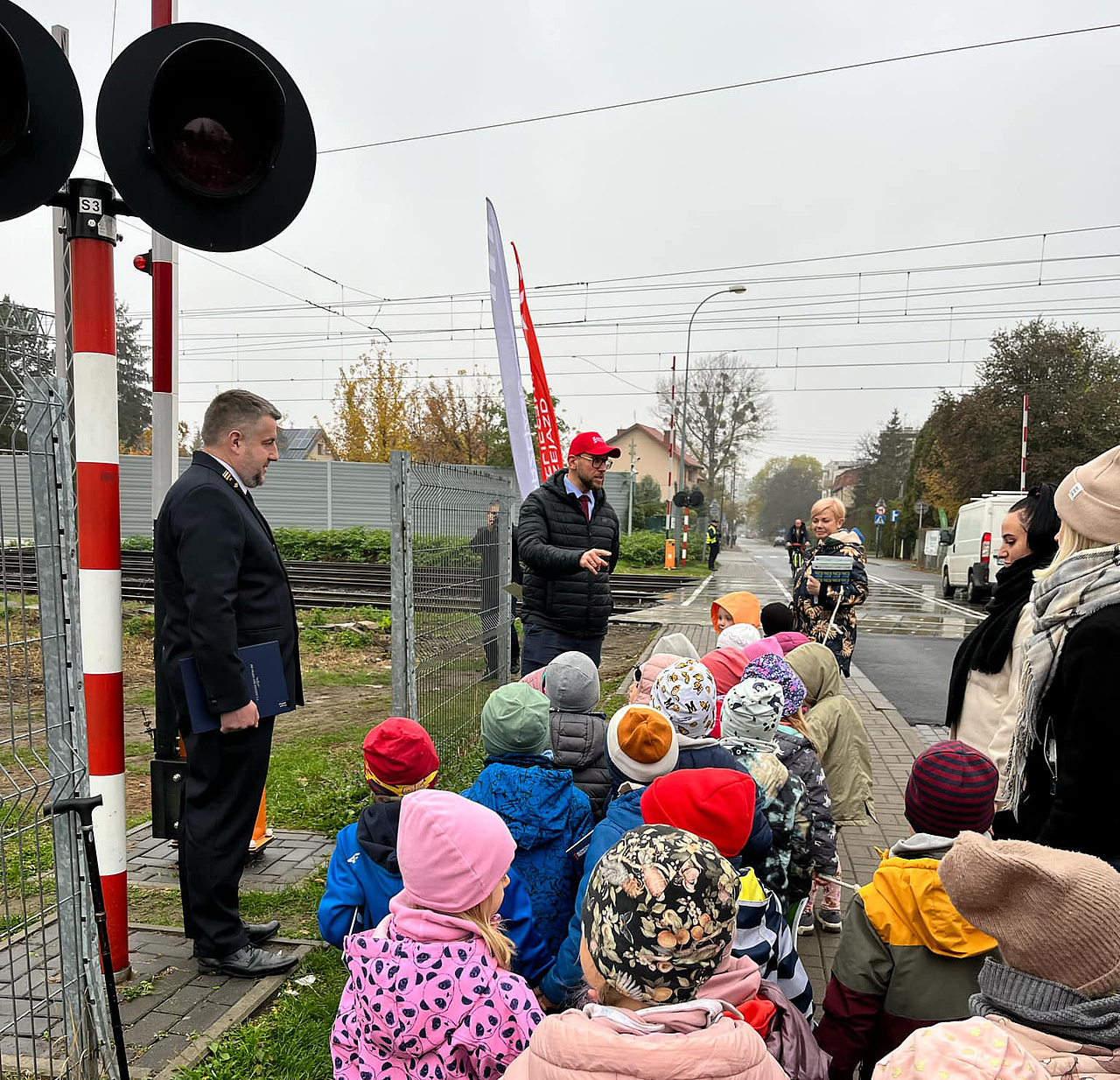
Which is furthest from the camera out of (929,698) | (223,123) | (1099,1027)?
(929,698)

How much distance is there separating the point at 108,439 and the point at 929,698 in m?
8.96

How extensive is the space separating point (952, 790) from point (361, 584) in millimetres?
19534

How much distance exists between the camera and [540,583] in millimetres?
5137

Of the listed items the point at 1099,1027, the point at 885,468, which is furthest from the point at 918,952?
the point at 885,468

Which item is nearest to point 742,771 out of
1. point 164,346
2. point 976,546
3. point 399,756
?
point 399,756

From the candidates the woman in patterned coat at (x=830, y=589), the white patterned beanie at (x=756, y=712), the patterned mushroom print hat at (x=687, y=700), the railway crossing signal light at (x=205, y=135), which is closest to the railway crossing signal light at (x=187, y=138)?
the railway crossing signal light at (x=205, y=135)

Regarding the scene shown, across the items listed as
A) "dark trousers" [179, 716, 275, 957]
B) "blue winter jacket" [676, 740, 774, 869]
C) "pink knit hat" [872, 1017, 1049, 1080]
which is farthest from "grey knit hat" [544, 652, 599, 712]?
"pink knit hat" [872, 1017, 1049, 1080]

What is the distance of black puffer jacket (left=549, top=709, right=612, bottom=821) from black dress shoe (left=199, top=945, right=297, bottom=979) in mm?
1274

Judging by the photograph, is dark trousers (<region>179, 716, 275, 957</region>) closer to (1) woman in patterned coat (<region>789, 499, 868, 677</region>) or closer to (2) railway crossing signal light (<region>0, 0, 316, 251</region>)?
(2) railway crossing signal light (<region>0, 0, 316, 251</region>)

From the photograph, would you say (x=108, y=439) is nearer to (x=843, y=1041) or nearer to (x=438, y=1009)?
(x=438, y=1009)

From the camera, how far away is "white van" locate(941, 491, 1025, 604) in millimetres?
18375

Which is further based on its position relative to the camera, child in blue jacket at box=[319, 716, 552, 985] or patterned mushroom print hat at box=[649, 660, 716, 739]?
patterned mushroom print hat at box=[649, 660, 716, 739]

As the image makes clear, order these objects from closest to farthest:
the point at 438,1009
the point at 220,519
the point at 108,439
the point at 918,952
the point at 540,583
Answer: the point at 438,1009 < the point at 918,952 < the point at 108,439 < the point at 220,519 < the point at 540,583

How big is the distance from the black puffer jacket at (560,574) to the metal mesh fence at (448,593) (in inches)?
22.1
